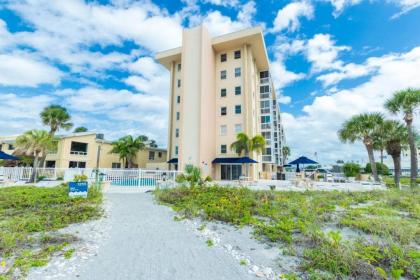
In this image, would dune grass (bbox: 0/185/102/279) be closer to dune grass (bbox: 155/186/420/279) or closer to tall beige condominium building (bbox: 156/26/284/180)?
dune grass (bbox: 155/186/420/279)

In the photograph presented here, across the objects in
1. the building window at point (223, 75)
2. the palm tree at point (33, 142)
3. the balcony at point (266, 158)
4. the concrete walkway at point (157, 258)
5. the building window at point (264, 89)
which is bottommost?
the concrete walkway at point (157, 258)

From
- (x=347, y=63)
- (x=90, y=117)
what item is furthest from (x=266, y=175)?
(x=90, y=117)

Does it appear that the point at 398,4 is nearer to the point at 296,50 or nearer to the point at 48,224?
the point at 296,50

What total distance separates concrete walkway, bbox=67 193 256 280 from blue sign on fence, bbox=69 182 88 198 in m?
4.77

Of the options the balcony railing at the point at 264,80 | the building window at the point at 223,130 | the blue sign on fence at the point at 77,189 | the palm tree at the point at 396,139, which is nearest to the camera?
the blue sign on fence at the point at 77,189

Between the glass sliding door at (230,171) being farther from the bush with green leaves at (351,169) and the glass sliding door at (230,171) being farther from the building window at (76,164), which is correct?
the building window at (76,164)

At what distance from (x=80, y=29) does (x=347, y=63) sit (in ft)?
80.5

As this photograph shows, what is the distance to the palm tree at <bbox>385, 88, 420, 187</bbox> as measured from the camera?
57.4ft

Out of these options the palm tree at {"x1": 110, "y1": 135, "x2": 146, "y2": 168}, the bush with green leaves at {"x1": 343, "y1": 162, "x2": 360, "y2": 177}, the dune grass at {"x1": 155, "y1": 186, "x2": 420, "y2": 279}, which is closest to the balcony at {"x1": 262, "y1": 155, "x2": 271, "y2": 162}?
the bush with green leaves at {"x1": 343, "y1": 162, "x2": 360, "y2": 177}

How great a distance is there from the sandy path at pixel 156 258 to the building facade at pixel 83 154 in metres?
21.9

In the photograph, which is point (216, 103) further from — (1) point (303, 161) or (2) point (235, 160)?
(1) point (303, 161)

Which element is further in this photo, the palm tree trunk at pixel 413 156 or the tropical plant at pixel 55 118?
the tropical plant at pixel 55 118

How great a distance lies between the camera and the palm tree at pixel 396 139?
19.5m

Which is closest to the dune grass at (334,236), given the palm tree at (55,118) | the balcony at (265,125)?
the balcony at (265,125)
